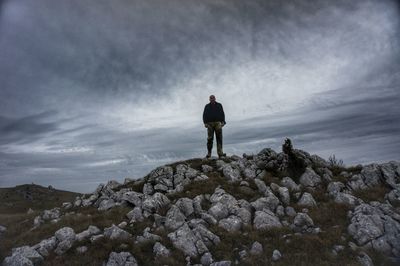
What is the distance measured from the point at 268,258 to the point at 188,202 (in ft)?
26.0

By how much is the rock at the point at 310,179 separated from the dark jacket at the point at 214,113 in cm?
911

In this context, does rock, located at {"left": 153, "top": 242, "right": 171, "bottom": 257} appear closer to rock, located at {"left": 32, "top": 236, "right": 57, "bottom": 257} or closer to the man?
rock, located at {"left": 32, "top": 236, "right": 57, "bottom": 257}

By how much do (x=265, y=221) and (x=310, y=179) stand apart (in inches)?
342

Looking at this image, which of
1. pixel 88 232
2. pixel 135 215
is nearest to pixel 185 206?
pixel 135 215

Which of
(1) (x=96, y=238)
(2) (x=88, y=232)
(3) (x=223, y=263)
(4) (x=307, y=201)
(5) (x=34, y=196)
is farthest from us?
(5) (x=34, y=196)

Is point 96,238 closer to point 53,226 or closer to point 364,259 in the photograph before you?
point 53,226

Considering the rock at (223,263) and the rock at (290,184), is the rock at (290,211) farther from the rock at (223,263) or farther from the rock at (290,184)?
the rock at (223,263)

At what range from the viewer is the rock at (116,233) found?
65.2 ft

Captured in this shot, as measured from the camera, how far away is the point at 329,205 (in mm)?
23781

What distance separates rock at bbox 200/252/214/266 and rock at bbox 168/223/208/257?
0.51m

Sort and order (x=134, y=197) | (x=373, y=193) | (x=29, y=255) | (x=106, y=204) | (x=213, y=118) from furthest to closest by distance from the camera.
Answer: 1. (x=213, y=118)
2. (x=106, y=204)
3. (x=134, y=197)
4. (x=373, y=193)
5. (x=29, y=255)

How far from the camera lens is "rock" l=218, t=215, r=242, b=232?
2105 cm

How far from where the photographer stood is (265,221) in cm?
2161

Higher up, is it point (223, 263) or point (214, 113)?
point (214, 113)
